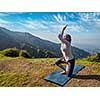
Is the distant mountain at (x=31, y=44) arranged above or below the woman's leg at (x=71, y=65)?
above

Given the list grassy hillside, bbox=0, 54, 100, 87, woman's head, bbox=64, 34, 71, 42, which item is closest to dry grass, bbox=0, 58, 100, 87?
grassy hillside, bbox=0, 54, 100, 87

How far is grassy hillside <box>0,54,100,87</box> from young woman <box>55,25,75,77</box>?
0.18 feet

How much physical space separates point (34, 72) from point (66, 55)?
33 cm

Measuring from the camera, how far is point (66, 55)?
322cm

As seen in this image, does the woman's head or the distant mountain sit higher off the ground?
the woman's head

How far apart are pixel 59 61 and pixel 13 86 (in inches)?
18.5

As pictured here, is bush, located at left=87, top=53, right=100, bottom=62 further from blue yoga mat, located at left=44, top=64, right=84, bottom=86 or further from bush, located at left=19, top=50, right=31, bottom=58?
bush, located at left=19, top=50, right=31, bottom=58

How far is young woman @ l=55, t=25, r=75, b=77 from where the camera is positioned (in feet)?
10.5

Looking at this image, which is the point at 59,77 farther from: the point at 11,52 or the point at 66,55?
the point at 11,52

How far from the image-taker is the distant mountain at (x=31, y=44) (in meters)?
3.23

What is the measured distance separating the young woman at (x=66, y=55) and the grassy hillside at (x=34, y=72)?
0.05 m

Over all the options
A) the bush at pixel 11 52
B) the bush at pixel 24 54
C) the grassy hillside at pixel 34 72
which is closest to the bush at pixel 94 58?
the grassy hillside at pixel 34 72

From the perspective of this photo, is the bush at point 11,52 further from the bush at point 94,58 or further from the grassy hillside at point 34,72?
the bush at point 94,58
